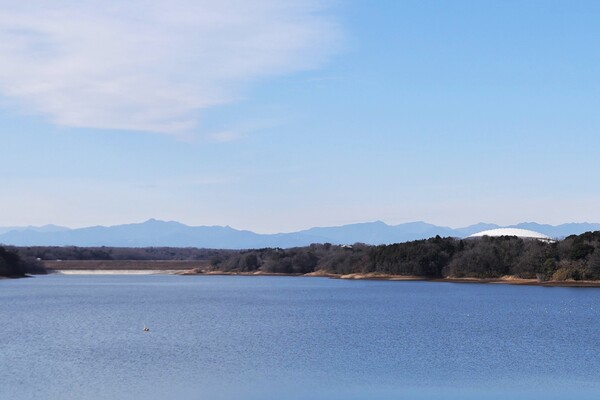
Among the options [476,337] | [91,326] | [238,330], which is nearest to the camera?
[476,337]

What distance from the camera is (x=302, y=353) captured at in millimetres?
56531

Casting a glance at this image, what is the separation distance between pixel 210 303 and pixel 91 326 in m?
37.9

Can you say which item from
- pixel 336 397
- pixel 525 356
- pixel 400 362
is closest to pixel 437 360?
pixel 400 362

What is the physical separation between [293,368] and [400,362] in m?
6.83

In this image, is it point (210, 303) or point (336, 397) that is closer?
point (336, 397)

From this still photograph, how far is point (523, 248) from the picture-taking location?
178 metres

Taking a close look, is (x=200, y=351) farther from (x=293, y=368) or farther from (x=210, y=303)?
(x=210, y=303)

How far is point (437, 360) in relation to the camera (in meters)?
52.5

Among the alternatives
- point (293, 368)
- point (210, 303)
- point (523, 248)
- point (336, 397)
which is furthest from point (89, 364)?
point (523, 248)

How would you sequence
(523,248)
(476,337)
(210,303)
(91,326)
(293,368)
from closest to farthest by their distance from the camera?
(293,368) → (476,337) → (91,326) → (210,303) → (523,248)

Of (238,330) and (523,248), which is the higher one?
(523,248)

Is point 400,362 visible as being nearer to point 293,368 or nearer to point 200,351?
point 293,368

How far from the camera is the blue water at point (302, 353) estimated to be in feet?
139

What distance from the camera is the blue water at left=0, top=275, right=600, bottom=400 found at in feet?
139
